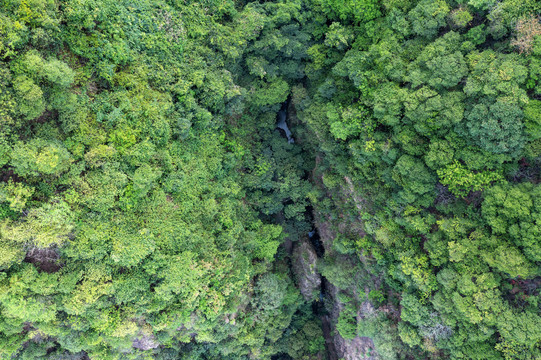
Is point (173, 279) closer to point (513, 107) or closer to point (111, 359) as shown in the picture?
point (111, 359)

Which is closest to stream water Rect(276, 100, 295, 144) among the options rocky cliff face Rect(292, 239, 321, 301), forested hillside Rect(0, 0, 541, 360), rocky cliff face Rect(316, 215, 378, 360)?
forested hillside Rect(0, 0, 541, 360)

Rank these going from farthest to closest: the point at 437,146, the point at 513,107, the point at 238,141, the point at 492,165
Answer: the point at 238,141, the point at 437,146, the point at 492,165, the point at 513,107

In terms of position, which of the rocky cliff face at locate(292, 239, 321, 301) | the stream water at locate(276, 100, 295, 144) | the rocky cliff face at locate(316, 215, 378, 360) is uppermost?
the stream water at locate(276, 100, 295, 144)

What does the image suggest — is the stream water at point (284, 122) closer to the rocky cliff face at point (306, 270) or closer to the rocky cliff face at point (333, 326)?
the rocky cliff face at point (333, 326)

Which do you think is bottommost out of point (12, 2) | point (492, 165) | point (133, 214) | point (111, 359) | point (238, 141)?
point (111, 359)

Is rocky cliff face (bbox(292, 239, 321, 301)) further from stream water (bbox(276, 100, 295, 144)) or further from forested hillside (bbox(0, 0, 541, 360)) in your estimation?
stream water (bbox(276, 100, 295, 144))

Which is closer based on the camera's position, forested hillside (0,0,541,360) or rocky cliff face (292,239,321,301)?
forested hillside (0,0,541,360)

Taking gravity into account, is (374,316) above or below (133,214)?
below

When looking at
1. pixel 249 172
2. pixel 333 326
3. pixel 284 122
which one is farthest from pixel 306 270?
pixel 284 122

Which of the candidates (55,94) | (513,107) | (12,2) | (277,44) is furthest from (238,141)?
(513,107)
